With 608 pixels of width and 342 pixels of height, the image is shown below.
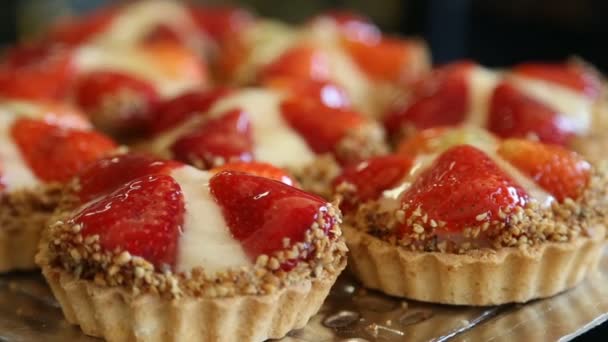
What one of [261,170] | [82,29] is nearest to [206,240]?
[261,170]

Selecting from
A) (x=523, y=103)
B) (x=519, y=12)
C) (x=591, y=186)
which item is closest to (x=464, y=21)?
(x=519, y=12)

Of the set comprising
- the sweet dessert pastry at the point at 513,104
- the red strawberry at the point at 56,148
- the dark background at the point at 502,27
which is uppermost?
the red strawberry at the point at 56,148

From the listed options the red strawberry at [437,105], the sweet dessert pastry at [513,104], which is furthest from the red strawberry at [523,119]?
the red strawberry at [437,105]

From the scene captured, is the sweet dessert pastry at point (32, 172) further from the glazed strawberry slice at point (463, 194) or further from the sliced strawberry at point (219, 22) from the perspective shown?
the sliced strawberry at point (219, 22)

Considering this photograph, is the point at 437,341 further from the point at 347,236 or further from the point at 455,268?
the point at 347,236

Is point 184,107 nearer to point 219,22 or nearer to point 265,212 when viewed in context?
point 265,212

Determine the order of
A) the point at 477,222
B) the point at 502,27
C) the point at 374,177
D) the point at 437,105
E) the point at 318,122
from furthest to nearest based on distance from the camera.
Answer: the point at 502,27 → the point at 437,105 → the point at 318,122 → the point at 374,177 → the point at 477,222

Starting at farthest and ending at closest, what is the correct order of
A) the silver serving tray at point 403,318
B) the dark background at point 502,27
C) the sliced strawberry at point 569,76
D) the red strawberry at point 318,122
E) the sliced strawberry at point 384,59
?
the dark background at point 502,27, the sliced strawberry at point 384,59, the sliced strawberry at point 569,76, the red strawberry at point 318,122, the silver serving tray at point 403,318

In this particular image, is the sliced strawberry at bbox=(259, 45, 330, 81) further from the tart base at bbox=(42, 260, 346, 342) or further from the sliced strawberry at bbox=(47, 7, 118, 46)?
the tart base at bbox=(42, 260, 346, 342)
